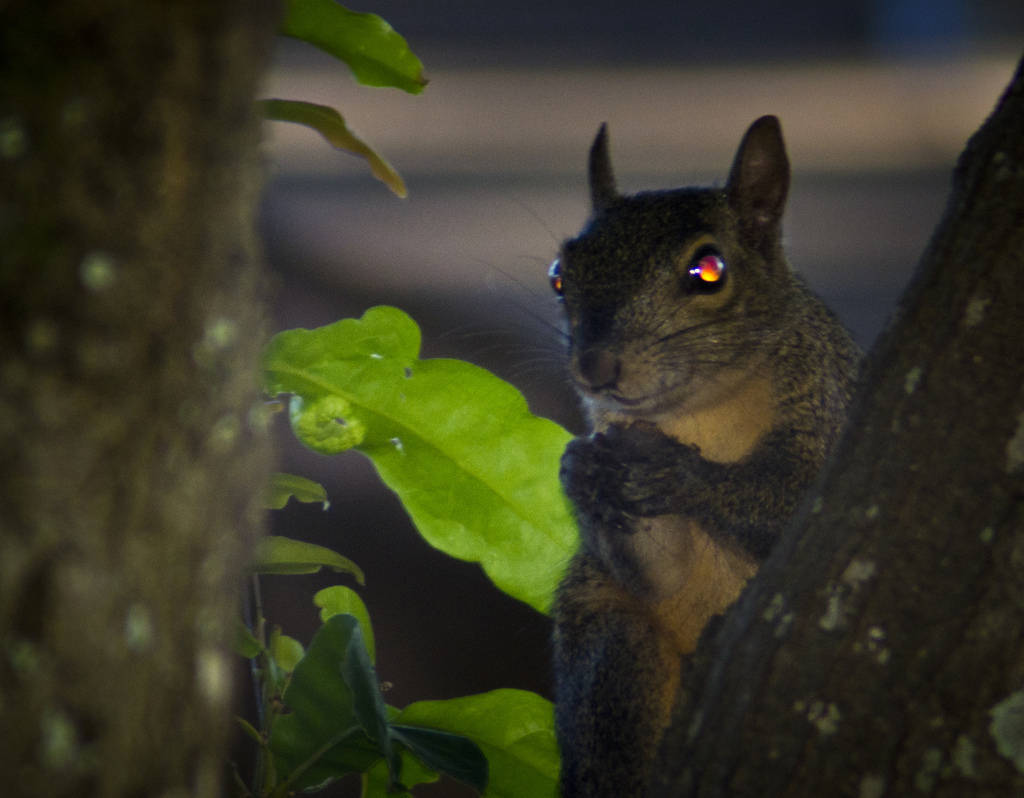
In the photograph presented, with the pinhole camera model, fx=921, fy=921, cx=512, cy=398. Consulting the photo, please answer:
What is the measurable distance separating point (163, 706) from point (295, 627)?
2.08 meters

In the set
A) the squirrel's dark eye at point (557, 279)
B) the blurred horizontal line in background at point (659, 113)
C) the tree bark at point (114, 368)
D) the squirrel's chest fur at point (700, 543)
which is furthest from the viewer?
the blurred horizontal line in background at point (659, 113)

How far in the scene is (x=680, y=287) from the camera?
1576 millimetres

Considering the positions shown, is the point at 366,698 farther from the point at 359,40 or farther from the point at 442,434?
the point at 359,40

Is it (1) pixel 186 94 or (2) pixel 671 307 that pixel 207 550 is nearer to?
(1) pixel 186 94

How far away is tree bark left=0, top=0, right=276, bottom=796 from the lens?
1.26 feet

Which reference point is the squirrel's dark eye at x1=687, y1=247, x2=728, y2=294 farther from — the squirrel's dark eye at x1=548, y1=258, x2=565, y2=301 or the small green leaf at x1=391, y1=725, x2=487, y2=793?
the small green leaf at x1=391, y1=725, x2=487, y2=793

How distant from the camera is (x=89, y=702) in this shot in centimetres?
40

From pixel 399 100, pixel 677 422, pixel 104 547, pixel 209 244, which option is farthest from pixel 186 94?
pixel 399 100

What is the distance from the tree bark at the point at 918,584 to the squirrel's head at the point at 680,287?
682 millimetres

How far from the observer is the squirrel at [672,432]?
1496mm

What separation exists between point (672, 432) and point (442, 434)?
1.62 ft

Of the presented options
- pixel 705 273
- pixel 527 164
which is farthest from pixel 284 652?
pixel 527 164

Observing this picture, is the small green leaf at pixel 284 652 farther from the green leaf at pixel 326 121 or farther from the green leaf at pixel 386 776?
the green leaf at pixel 326 121

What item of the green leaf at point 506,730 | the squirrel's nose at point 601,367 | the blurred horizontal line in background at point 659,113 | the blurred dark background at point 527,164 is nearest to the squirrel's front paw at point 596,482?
the squirrel's nose at point 601,367
